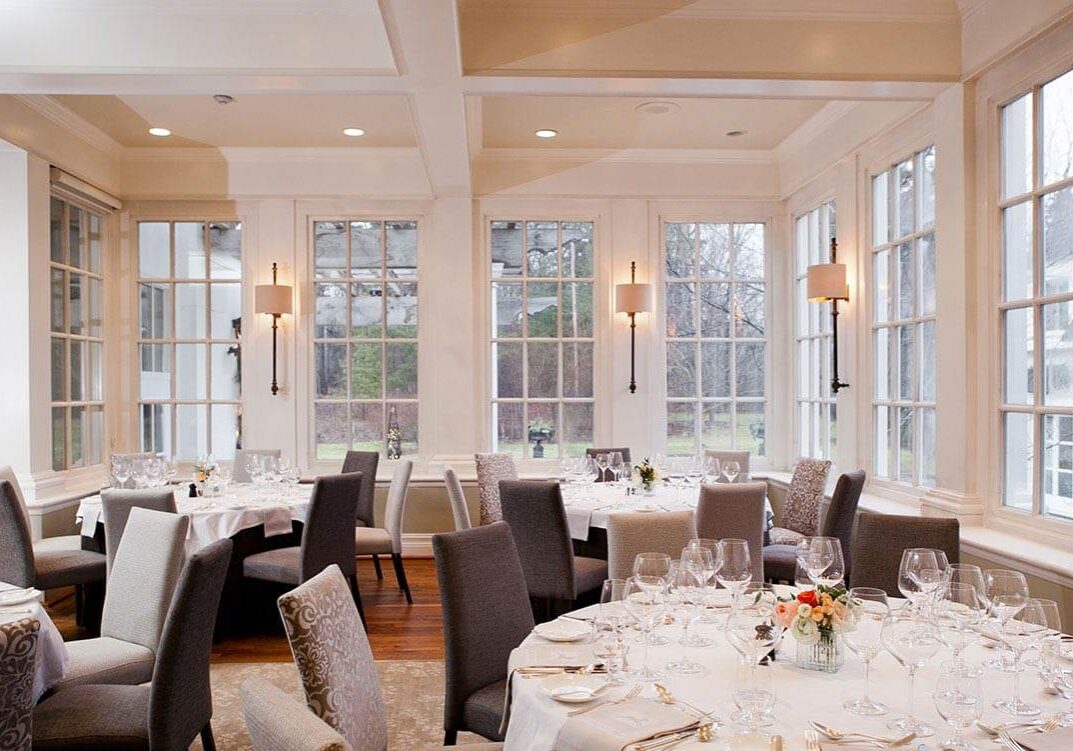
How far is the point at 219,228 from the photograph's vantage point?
6.78 metres

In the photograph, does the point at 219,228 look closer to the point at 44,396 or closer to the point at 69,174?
the point at 69,174

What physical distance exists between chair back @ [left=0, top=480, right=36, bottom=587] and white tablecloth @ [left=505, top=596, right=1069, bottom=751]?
121 inches

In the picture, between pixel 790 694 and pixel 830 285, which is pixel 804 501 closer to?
pixel 830 285

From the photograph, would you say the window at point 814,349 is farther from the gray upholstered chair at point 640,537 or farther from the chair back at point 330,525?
the chair back at point 330,525

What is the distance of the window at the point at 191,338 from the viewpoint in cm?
675

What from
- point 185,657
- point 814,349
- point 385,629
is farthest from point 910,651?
point 814,349

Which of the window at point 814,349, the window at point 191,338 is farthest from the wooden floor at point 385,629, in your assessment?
the window at point 814,349

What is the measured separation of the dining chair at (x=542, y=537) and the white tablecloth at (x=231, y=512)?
1223 mm

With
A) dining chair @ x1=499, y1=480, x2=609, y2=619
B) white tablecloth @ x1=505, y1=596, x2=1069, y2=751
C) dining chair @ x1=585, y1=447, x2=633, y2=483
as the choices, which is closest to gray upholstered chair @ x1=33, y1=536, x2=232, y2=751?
white tablecloth @ x1=505, y1=596, x2=1069, y2=751

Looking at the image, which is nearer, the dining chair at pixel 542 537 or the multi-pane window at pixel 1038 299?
the multi-pane window at pixel 1038 299

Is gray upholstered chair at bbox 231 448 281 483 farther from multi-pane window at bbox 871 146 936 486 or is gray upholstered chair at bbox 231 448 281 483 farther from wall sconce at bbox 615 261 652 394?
multi-pane window at bbox 871 146 936 486

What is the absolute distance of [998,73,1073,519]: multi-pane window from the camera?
343cm

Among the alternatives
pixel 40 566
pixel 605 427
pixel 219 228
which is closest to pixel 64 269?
pixel 219 228

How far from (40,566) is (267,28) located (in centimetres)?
305
